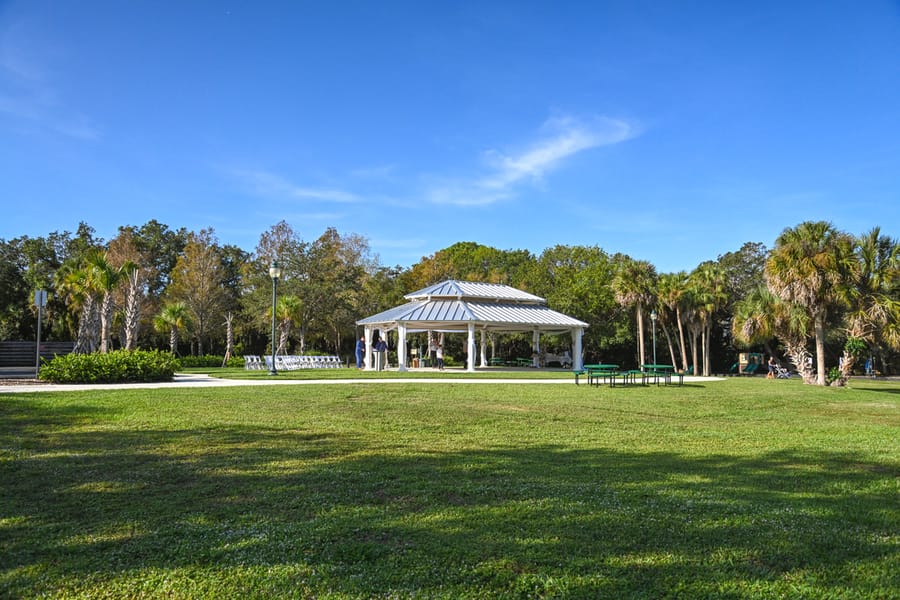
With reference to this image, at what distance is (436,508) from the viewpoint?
5.07 meters

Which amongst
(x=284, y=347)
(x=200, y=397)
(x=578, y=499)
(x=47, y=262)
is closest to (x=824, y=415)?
(x=578, y=499)

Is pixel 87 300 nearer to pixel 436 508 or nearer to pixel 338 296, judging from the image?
pixel 338 296

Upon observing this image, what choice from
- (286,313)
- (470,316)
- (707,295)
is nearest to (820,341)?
(707,295)

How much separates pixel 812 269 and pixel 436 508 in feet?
67.3

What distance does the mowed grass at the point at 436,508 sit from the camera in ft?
12.1

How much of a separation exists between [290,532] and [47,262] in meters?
50.2

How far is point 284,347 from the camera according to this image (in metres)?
40.4

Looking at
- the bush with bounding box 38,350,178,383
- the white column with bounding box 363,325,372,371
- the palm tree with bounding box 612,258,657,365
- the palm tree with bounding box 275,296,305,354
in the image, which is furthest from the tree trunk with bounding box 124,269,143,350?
the palm tree with bounding box 612,258,657,365

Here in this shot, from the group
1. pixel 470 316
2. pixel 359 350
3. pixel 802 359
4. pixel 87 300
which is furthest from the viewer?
pixel 359 350

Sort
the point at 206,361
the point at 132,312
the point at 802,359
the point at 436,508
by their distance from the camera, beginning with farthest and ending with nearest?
the point at 206,361, the point at 132,312, the point at 802,359, the point at 436,508

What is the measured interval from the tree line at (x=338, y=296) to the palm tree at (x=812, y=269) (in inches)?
63.7

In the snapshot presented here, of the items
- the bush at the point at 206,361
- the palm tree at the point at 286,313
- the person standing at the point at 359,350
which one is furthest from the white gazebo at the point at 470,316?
the bush at the point at 206,361

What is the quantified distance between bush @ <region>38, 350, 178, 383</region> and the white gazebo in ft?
40.1

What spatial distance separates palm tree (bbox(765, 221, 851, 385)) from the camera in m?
21.6
